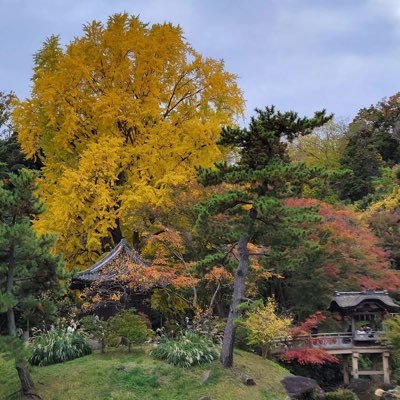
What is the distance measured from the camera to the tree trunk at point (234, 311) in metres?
14.7

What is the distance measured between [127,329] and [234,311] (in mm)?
3474

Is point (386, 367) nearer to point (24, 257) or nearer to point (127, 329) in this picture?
point (127, 329)

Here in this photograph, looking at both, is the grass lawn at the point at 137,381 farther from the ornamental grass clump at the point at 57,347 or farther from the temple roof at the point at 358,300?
the temple roof at the point at 358,300

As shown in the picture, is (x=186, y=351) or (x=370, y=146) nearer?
(x=186, y=351)

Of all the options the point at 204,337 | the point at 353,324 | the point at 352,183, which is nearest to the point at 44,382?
the point at 204,337

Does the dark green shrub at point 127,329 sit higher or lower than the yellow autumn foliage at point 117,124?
lower

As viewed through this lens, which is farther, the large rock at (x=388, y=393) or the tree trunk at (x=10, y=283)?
the large rock at (x=388, y=393)

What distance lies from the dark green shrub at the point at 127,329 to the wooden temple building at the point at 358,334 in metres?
7.51

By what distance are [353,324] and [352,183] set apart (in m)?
21.6

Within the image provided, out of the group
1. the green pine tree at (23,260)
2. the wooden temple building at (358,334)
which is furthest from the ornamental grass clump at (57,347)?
the wooden temple building at (358,334)

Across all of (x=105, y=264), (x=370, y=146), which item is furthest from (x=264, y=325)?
(x=370, y=146)

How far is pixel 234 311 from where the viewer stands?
14688 mm

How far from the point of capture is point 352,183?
40.4 metres

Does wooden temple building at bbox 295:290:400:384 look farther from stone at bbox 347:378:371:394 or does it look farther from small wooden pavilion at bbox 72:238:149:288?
small wooden pavilion at bbox 72:238:149:288
